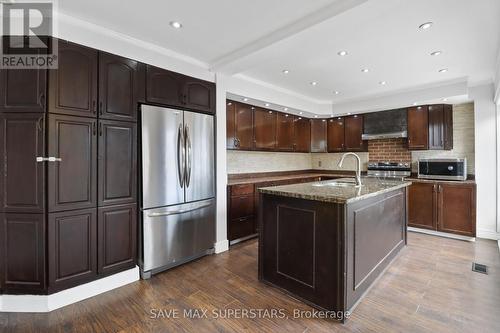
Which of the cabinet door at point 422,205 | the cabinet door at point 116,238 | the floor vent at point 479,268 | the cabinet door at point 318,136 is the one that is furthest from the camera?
the cabinet door at point 318,136

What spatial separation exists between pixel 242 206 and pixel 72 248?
2164 millimetres

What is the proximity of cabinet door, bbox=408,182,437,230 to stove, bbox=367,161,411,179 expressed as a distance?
0.41 meters

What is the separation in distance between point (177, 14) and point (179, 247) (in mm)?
2437

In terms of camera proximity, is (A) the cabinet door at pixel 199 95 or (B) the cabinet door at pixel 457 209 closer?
(A) the cabinet door at pixel 199 95

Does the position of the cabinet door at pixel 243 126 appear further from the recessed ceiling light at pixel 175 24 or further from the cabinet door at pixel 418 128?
the cabinet door at pixel 418 128

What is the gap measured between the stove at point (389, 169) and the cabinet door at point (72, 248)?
4886 mm

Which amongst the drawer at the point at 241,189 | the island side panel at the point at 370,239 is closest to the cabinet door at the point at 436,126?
the island side panel at the point at 370,239

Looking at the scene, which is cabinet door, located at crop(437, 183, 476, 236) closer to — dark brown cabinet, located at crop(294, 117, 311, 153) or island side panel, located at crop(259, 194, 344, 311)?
dark brown cabinet, located at crop(294, 117, 311, 153)

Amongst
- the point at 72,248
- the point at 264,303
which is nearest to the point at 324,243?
the point at 264,303

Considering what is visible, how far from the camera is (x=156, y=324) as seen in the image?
196 centimetres

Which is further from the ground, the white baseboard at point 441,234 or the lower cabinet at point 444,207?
the lower cabinet at point 444,207

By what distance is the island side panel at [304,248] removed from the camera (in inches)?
78.4

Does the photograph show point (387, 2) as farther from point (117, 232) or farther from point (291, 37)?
point (117, 232)

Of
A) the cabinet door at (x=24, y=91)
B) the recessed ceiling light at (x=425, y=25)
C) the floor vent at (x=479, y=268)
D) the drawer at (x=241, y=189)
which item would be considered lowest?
the floor vent at (x=479, y=268)
